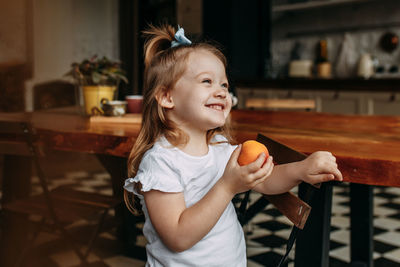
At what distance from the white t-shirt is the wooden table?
0.31 m

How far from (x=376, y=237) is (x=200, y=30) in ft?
12.0

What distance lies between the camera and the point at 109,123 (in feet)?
6.55

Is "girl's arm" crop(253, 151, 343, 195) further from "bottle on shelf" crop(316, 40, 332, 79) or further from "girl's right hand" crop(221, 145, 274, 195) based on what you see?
"bottle on shelf" crop(316, 40, 332, 79)

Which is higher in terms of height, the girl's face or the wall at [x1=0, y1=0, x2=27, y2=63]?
the wall at [x1=0, y1=0, x2=27, y2=63]

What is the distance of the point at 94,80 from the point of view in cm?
226

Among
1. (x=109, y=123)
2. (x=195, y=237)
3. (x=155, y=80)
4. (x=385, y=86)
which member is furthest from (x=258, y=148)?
(x=385, y=86)

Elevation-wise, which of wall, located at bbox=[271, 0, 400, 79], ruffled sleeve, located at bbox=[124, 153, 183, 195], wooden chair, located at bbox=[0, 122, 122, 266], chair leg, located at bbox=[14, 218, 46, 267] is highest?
wall, located at bbox=[271, 0, 400, 79]

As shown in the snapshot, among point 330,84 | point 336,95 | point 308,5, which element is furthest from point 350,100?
A: point 308,5

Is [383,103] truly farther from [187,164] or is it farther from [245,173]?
[245,173]

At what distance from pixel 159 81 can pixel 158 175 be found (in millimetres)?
251

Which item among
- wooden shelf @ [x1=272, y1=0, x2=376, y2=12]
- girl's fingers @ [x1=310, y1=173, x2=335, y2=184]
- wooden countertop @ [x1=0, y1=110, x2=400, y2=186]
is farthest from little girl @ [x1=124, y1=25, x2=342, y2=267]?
wooden shelf @ [x1=272, y1=0, x2=376, y2=12]

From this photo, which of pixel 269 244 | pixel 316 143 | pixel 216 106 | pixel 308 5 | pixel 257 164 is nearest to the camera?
pixel 257 164

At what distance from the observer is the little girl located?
3.28 feet

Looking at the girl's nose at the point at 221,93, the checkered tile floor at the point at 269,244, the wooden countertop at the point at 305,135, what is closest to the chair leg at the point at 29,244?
the checkered tile floor at the point at 269,244
